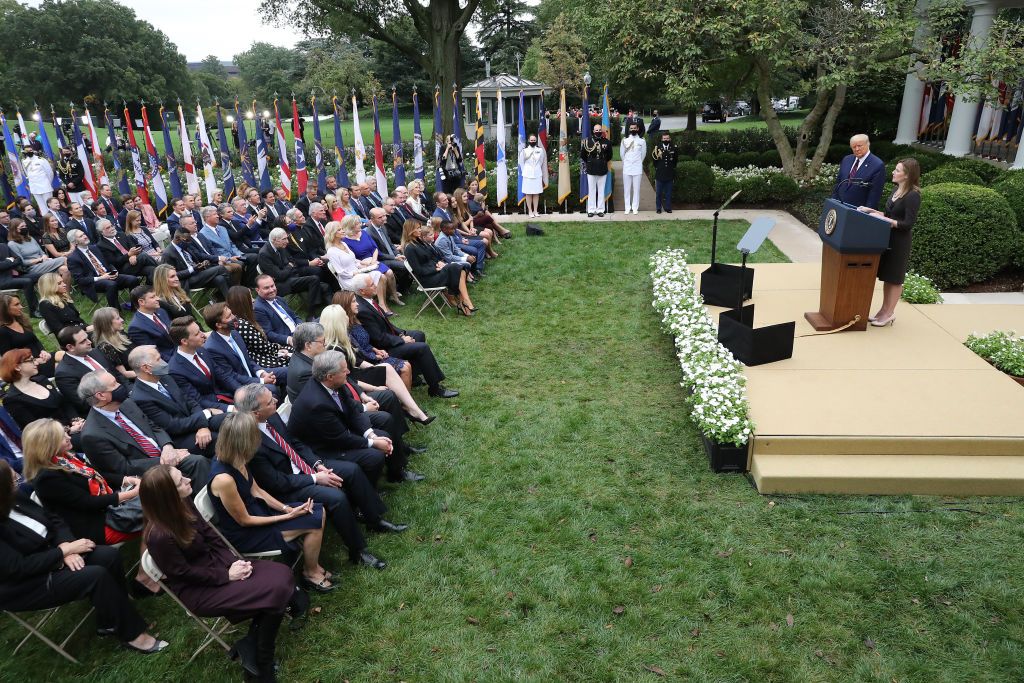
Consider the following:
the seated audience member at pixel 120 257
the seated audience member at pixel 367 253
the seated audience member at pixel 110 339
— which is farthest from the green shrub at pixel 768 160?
the seated audience member at pixel 110 339

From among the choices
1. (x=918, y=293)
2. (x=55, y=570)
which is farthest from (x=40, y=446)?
(x=918, y=293)

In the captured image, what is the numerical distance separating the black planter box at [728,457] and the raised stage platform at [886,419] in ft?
0.31

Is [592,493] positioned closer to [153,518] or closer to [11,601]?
[153,518]

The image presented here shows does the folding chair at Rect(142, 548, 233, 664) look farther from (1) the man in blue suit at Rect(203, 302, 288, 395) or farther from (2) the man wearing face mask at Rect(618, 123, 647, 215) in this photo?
(2) the man wearing face mask at Rect(618, 123, 647, 215)

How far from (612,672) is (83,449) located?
3.81m

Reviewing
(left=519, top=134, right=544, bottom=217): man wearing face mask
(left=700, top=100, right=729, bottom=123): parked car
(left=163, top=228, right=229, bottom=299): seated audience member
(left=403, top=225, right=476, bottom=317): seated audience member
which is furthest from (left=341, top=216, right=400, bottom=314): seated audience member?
(left=700, top=100, right=729, bottom=123): parked car

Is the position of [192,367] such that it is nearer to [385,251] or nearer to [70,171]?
[385,251]

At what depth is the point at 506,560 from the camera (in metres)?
4.79

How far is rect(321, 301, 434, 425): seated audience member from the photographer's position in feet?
19.9

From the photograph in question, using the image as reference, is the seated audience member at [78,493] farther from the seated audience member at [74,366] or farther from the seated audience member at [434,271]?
the seated audience member at [434,271]

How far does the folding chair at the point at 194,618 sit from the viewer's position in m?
3.65

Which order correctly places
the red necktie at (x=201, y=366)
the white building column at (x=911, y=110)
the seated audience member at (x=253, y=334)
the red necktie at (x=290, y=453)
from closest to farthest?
the red necktie at (x=290, y=453) → the red necktie at (x=201, y=366) → the seated audience member at (x=253, y=334) → the white building column at (x=911, y=110)

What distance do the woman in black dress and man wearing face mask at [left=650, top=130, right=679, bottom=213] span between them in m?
7.92

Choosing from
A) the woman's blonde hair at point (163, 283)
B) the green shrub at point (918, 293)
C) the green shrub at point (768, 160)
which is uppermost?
the green shrub at point (768, 160)
